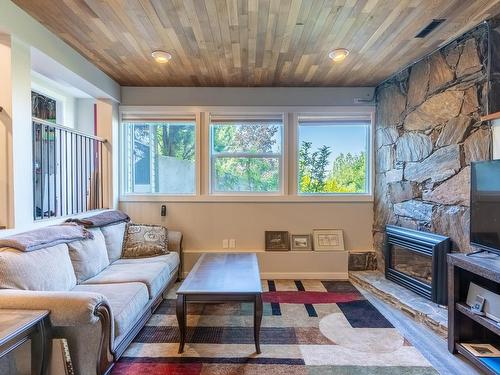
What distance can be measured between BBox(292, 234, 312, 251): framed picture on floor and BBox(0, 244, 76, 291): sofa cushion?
8.73ft

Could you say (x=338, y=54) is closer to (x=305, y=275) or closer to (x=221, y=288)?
(x=221, y=288)

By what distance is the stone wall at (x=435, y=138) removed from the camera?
2.65 metres

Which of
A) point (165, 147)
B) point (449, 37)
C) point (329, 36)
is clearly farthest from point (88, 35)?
point (449, 37)

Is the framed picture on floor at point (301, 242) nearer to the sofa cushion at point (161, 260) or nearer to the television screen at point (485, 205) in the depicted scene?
the sofa cushion at point (161, 260)

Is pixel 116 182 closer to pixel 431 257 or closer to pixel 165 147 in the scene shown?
pixel 165 147

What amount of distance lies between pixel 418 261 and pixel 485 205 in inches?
52.8

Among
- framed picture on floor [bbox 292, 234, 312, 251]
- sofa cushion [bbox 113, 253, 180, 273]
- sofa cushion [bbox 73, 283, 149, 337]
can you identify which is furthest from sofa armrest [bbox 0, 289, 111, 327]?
framed picture on floor [bbox 292, 234, 312, 251]

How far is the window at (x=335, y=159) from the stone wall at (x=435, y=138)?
0.94 ft

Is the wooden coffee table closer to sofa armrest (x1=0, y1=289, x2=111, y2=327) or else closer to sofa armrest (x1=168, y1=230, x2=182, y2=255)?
sofa armrest (x1=0, y1=289, x2=111, y2=327)

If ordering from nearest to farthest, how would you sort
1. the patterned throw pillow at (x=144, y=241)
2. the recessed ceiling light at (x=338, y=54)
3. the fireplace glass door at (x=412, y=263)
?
the recessed ceiling light at (x=338, y=54)
the fireplace glass door at (x=412, y=263)
the patterned throw pillow at (x=144, y=241)

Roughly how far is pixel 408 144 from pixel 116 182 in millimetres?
3694

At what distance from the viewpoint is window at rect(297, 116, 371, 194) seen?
14.3 ft

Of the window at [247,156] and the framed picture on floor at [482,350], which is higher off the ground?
the window at [247,156]

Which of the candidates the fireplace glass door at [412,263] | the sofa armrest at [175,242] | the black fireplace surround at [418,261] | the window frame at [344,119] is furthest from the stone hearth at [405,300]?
the sofa armrest at [175,242]
